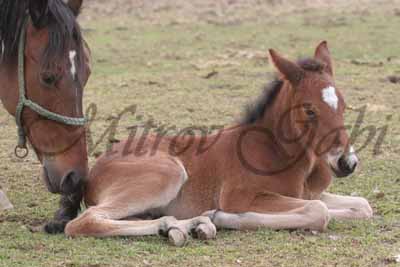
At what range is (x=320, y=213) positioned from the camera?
5660 millimetres

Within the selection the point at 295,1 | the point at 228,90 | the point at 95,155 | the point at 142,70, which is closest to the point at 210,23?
the point at 295,1

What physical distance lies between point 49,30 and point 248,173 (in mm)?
1716

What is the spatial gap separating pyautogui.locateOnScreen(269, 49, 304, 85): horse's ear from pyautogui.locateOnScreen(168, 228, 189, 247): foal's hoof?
1.33 meters

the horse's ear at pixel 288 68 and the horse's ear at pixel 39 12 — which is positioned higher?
the horse's ear at pixel 39 12

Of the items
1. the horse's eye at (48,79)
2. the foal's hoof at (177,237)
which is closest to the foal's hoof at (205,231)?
the foal's hoof at (177,237)

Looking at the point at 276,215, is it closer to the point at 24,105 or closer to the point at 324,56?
the point at 324,56

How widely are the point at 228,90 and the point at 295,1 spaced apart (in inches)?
394

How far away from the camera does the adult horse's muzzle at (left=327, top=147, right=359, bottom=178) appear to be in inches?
216

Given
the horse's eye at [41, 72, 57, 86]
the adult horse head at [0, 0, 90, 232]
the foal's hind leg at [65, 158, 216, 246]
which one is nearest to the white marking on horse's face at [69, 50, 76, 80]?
the adult horse head at [0, 0, 90, 232]

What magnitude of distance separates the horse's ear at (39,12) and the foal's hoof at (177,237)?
1474mm

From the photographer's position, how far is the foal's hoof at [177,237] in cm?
531

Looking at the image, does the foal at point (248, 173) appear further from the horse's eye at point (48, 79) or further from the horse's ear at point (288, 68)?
the horse's eye at point (48, 79)

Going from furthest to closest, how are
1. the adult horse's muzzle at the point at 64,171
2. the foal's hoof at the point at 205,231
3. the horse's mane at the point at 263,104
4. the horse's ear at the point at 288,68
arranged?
the horse's mane at the point at 263,104, the horse's ear at the point at 288,68, the foal's hoof at the point at 205,231, the adult horse's muzzle at the point at 64,171

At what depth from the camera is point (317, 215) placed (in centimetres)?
566
